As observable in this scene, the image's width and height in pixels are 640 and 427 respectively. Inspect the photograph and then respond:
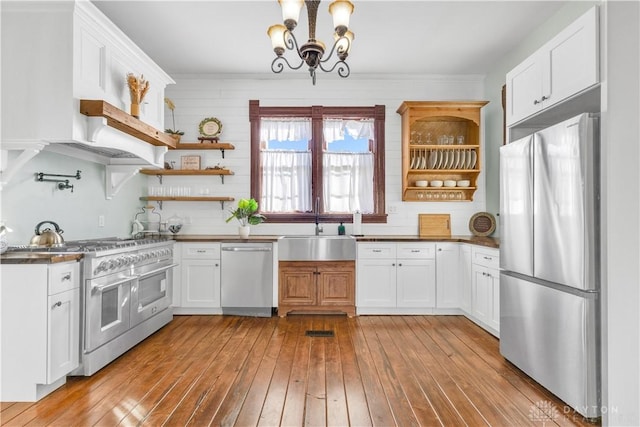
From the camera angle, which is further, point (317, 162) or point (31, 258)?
point (317, 162)

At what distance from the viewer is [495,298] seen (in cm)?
327

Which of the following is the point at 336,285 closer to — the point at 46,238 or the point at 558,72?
the point at 46,238

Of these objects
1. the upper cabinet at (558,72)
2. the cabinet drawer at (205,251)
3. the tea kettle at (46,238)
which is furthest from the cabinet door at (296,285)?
the upper cabinet at (558,72)

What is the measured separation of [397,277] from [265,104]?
2.85 m

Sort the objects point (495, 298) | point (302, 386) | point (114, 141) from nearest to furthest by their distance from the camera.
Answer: point (302, 386)
point (114, 141)
point (495, 298)

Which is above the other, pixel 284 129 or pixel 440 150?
pixel 284 129

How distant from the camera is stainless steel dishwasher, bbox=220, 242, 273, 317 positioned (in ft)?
13.2

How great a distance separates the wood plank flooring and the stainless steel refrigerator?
22cm

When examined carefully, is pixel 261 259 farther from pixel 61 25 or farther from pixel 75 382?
pixel 61 25

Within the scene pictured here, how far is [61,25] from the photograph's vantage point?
247 centimetres

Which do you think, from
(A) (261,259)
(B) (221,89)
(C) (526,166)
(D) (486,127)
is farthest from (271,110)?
(C) (526,166)

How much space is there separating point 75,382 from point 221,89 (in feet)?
12.1

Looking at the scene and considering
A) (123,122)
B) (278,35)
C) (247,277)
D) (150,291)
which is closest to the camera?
(278,35)

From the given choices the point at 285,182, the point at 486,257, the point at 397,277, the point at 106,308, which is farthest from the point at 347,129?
the point at 106,308
